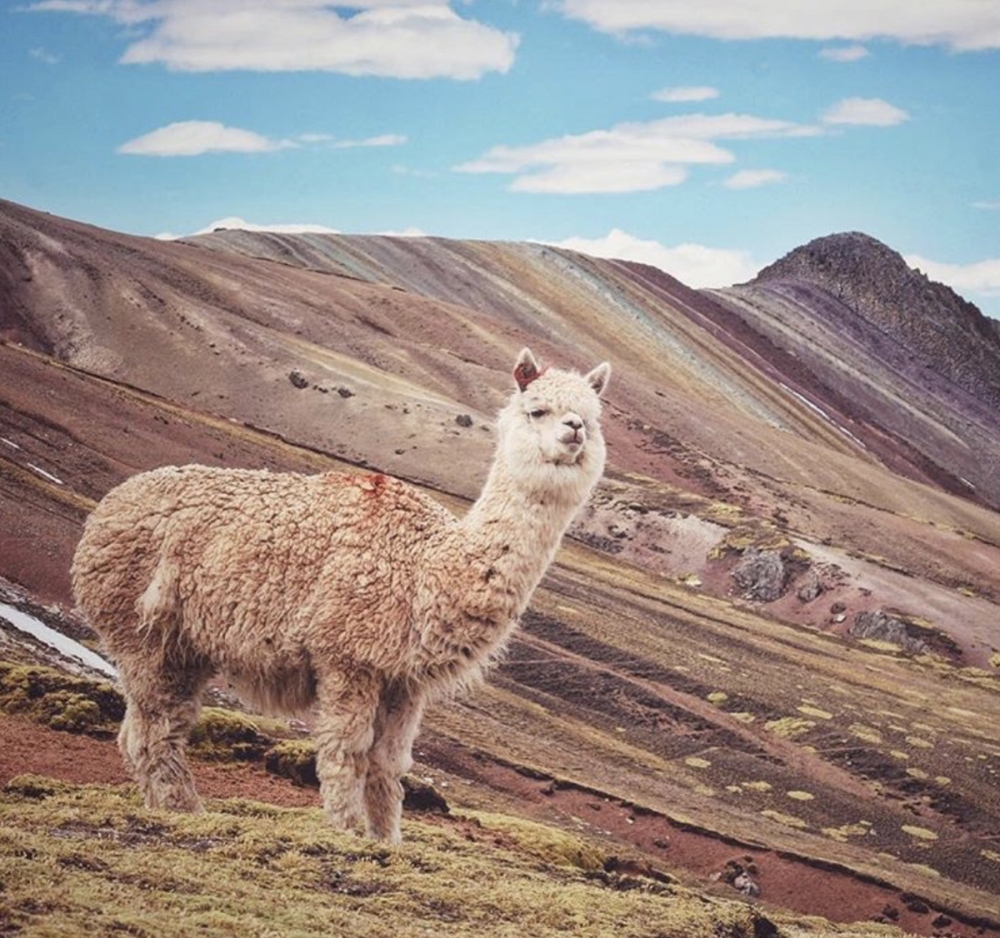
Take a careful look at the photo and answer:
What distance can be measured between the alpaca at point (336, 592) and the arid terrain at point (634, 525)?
11.9 ft

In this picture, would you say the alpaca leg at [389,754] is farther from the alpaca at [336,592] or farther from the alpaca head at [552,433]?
the alpaca head at [552,433]

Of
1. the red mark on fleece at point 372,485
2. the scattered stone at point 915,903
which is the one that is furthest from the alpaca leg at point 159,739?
the scattered stone at point 915,903

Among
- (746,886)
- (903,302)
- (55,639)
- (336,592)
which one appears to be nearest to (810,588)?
(746,886)

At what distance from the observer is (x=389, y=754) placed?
1338cm

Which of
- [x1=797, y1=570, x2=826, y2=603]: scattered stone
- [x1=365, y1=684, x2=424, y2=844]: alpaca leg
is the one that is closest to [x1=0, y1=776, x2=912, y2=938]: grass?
[x1=365, y1=684, x2=424, y2=844]: alpaca leg

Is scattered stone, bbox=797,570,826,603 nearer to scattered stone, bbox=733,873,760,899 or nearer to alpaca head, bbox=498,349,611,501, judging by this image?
scattered stone, bbox=733,873,760,899

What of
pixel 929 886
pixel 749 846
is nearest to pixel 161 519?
pixel 749 846

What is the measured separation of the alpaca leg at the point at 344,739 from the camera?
12836 mm

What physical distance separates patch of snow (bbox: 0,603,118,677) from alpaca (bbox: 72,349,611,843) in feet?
55.4

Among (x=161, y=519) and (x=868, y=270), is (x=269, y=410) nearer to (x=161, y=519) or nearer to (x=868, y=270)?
(x=161, y=519)

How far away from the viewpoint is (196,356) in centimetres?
7925

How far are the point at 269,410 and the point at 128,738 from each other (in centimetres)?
6292

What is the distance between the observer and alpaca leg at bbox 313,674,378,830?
12836mm

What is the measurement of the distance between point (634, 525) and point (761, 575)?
7.24 meters
